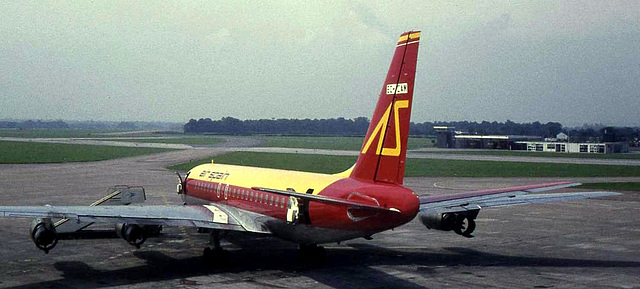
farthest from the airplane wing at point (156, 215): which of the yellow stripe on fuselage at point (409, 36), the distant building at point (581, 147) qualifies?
the distant building at point (581, 147)

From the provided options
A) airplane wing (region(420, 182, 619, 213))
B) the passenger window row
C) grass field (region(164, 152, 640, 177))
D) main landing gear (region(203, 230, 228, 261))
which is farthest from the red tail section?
grass field (region(164, 152, 640, 177))

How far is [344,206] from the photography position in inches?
1009

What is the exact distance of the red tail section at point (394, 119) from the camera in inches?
1034

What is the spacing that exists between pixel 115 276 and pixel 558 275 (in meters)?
19.0

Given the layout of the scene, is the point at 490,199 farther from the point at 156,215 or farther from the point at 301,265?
the point at 156,215

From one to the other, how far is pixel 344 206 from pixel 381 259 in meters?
7.89

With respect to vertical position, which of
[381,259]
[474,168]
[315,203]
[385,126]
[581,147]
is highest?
[385,126]

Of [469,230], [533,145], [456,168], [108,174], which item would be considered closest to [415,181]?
[456,168]

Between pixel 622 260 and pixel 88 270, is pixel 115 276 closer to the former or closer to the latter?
pixel 88 270

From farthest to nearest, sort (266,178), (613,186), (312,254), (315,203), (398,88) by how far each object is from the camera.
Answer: (613,186)
(266,178)
(312,254)
(315,203)
(398,88)

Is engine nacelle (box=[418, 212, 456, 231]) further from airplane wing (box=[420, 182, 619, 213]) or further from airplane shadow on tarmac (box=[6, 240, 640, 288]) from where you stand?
airplane shadow on tarmac (box=[6, 240, 640, 288])

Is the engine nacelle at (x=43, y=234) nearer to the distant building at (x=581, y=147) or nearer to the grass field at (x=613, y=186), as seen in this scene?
the grass field at (x=613, y=186)

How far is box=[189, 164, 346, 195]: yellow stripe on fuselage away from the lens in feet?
97.4

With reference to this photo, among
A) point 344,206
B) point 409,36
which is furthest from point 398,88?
point 344,206
